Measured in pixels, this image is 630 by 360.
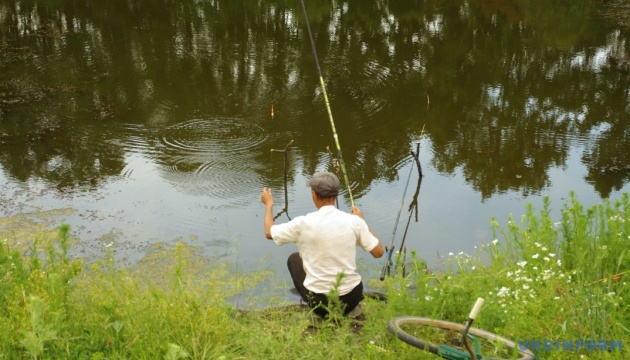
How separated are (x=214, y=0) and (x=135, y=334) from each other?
529 inches

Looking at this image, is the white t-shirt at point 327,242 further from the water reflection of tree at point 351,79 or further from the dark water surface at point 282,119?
the water reflection of tree at point 351,79

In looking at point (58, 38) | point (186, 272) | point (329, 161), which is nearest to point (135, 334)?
point (186, 272)

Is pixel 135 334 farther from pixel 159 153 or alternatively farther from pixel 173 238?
pixel 159 153

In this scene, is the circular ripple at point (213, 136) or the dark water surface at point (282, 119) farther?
the circular ripple at point (213, 136)

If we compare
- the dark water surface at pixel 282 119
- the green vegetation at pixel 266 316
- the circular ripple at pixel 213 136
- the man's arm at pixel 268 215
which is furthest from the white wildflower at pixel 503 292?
the circular ripple at pixel 213 136

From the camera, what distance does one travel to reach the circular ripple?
28.1 ft

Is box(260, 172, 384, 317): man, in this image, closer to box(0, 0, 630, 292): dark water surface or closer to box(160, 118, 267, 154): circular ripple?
box(0, 0, 630, 292): dark water surface

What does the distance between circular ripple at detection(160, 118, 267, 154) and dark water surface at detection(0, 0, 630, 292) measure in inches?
1.2

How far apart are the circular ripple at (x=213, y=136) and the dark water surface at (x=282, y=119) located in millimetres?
32

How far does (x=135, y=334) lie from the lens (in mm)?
3596

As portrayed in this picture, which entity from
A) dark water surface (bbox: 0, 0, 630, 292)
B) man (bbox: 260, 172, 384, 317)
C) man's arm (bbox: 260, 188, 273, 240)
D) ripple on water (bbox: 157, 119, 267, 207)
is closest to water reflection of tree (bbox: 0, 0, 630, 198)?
dark water surface (bbox: 0, 0, 630, 292)

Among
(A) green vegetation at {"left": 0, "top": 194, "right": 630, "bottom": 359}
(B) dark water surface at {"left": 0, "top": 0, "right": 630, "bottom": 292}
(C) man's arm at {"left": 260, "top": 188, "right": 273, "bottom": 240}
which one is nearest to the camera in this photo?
(A) green vegetation at {"left": 0, "top": 194, "right": 630, "bottom": 359}

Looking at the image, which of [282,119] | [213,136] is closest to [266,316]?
[213,136]

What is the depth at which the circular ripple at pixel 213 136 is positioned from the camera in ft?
28.1
